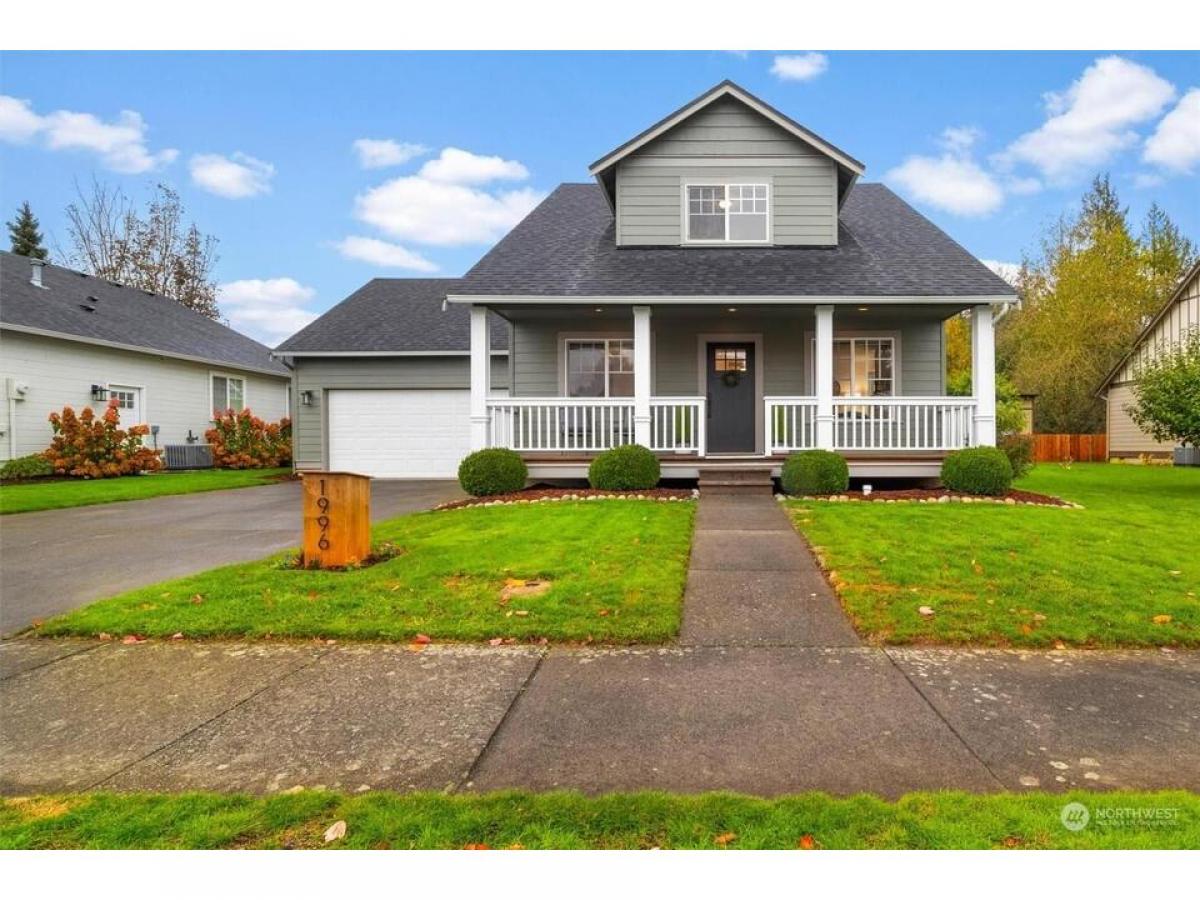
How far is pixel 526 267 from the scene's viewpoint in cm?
1153

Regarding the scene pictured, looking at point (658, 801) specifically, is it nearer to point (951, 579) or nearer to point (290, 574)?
point (951, 579)

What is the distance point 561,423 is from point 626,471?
2241 millimetres

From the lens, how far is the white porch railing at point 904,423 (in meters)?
10.8

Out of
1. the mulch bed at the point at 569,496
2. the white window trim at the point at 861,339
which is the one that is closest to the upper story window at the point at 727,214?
the white window trim at the point at 861,339

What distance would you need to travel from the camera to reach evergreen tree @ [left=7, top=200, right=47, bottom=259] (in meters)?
38.2

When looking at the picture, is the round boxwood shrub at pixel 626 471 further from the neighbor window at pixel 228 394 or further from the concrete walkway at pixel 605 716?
the neighbor window at pixel 228 394

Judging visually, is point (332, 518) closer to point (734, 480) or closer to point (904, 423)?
point (734, 480)

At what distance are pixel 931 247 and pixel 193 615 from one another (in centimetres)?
1303

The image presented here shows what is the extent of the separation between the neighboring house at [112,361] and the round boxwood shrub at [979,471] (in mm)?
20103

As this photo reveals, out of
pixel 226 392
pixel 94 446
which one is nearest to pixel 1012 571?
pixel 94 446

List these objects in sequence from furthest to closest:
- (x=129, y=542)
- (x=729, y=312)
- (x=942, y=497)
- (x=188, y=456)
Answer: (x=188, y=456) < (x=729, y=312) < (x=942, y=497) < (x=129, y=542)

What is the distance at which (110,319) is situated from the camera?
18500 millimetres

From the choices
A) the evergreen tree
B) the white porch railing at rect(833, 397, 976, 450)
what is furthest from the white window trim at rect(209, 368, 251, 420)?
the evergreen tree
